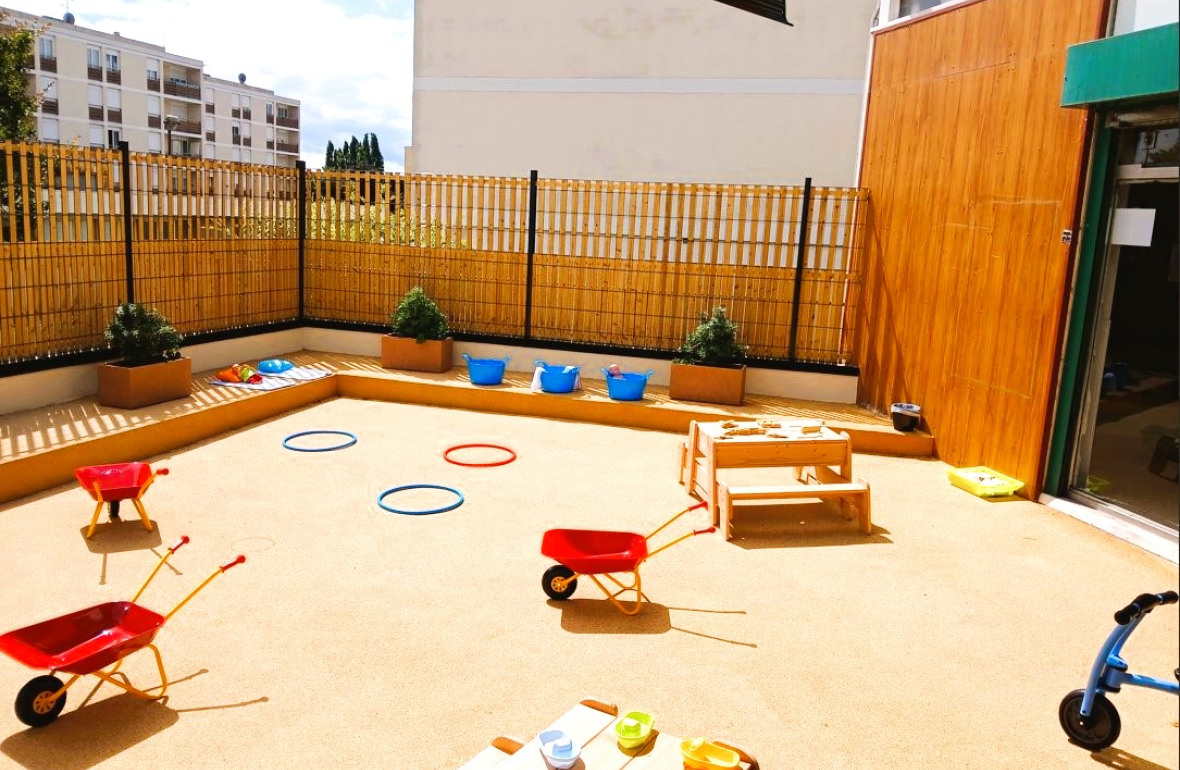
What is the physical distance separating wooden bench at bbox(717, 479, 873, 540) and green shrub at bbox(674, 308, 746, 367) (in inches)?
140

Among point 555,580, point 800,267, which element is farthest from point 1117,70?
point 555,580

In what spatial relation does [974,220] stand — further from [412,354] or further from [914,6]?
[412,354]

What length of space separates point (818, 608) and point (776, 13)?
362cm

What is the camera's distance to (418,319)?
37.0 ft

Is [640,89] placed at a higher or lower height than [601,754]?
higher

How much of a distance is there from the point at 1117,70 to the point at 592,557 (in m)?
5.35

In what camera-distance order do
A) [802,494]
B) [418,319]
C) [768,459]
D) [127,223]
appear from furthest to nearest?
1. [418,319]
2. [127,223]
3. [768,459]
4. [802,494]

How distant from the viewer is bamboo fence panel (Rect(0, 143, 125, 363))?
798 cm

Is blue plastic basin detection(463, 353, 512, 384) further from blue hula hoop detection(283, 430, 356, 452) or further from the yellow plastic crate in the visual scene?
the yellow plastic crate

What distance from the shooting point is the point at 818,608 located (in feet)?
17.8

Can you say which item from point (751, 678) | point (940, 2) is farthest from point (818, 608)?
point (940, 2)

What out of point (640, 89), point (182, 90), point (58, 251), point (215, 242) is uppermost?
point (182, 90)

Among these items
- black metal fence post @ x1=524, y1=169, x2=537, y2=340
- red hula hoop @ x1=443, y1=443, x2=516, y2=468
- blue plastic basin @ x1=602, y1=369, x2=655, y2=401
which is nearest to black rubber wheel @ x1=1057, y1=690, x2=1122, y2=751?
red hula hoop @ x1=443, y1=443, x2=516, y2=468

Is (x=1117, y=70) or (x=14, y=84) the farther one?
(x=14, y=84)
